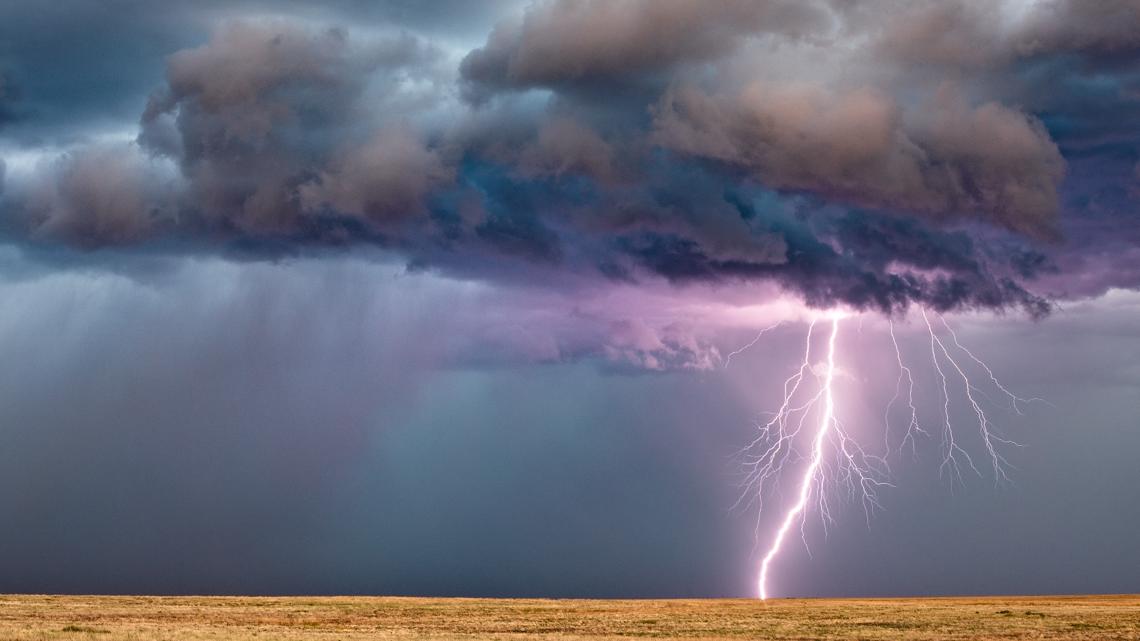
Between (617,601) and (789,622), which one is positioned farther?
(617,601)

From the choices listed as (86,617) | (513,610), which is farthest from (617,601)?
(86,617)

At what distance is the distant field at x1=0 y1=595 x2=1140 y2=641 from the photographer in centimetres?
5119

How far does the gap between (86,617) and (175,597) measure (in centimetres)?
2247

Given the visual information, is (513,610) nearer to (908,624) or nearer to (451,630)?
(451,630)

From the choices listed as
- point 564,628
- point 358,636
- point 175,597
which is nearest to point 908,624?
point 564,628

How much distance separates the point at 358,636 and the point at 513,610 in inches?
1038

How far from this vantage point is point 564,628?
2265 inches

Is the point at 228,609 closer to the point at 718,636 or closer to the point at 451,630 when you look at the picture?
the point at 451,630

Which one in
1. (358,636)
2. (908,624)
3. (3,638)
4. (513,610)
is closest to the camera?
(3,638)

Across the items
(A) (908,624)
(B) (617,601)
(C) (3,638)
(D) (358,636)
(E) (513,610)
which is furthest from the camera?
(B) (617,601)

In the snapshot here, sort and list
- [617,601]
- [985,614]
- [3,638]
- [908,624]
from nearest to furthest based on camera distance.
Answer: [3,638], [908,624], [985,614], [617,601]

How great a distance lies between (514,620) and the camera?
64.6m

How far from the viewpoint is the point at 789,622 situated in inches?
2482

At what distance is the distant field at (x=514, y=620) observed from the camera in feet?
168
